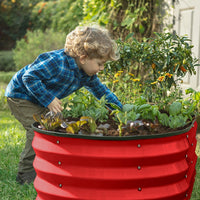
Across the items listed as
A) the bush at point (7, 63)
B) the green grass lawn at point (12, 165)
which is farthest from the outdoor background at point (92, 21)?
the bush at point (7, 63)

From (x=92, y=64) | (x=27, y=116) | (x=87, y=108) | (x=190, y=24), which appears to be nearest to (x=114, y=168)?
(x=87, y=108)

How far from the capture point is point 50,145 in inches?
61.8

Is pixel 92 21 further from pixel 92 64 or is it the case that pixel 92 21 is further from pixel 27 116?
pixel 92 64

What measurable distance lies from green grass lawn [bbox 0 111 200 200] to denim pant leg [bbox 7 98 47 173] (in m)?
0.17

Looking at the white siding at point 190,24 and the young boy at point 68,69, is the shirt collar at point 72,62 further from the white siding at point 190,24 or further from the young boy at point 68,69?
the white siding at point 190,24

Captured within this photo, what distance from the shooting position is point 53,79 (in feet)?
7.34

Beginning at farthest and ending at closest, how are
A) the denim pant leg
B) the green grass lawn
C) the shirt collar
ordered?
the denim pant leg < the green grass lawn < the shirt collar

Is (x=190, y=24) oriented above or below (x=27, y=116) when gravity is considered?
above

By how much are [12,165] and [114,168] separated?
1734mm

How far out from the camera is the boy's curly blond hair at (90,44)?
82.7 inches

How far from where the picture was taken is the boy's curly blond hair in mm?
2102

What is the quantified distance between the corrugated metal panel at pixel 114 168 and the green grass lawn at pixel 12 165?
2.70ft

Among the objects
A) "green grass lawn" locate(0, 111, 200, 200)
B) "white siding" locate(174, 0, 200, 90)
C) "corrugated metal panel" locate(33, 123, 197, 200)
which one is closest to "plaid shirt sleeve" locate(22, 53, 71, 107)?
"corrugated metal panel" locate(33, 123, 197, 200)

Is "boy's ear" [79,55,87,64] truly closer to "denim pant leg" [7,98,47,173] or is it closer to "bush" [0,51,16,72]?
"denim pant leg" [7,98,47,173]
